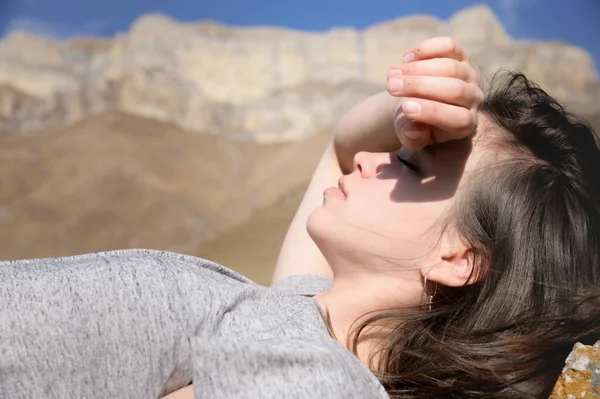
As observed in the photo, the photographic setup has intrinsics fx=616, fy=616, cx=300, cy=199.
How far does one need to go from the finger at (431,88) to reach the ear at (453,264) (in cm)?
25

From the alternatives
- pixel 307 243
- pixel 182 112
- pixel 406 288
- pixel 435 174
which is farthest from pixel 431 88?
pixel 182 112

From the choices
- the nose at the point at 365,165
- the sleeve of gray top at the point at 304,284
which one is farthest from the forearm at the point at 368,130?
the sleeve of gray top at the point at 304,284

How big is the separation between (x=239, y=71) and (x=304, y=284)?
327cm

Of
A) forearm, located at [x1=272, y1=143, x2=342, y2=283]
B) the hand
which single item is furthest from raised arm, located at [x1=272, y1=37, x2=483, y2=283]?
forearm, located at [x1=272, y1=143, x2=342, y2=283]

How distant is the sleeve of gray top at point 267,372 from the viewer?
2.36 ft

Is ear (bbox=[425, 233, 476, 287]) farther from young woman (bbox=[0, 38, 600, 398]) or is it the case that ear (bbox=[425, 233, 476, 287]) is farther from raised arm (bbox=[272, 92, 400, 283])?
raised arm (bbox=[272, 92, 400, 283])

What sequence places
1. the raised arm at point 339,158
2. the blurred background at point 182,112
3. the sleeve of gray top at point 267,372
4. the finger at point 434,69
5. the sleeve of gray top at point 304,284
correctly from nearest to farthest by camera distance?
the sleeve of gray top at point 267,372 → the finger at point 434,69 → the sleeve of gray top at point 304,284 → the raised arm at point 339,158 → the blurred background at point 182,112

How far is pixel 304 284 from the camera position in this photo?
1235 millimetres

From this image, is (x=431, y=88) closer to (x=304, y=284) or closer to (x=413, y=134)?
(x=413, y=134)

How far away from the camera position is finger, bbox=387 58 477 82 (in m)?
0.82

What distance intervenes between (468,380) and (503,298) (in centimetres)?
14

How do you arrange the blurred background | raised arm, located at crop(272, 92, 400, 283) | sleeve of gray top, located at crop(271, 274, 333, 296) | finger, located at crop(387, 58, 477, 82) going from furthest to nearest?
the blurred background → raised arm, located at crop(272, 92, 400, 283) → sleeve of gray top, located at crop(271, 274, 333, 296) → finger, located at crop(387, 58, 477, 82)

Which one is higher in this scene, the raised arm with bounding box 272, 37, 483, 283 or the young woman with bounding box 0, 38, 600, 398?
the raised arm with bounding box 272, 37, 483, 283

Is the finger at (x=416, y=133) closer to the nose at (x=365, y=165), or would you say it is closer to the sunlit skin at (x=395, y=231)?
the sunlit skin at (x=395, y=231)
